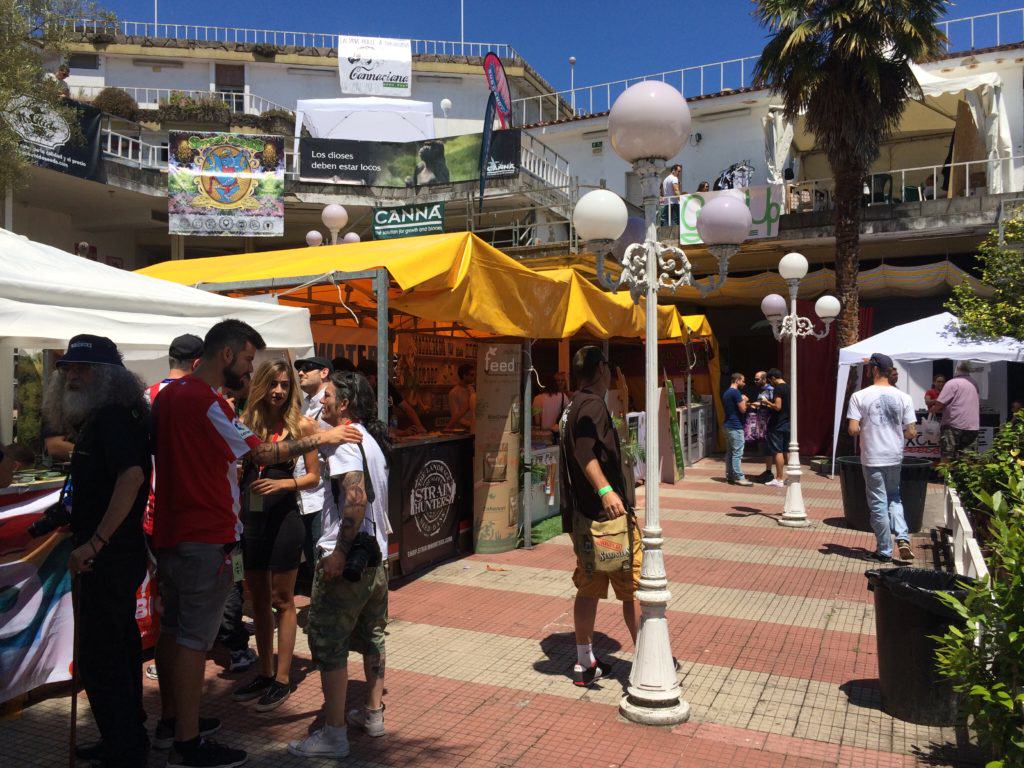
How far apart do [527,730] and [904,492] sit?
6.55m

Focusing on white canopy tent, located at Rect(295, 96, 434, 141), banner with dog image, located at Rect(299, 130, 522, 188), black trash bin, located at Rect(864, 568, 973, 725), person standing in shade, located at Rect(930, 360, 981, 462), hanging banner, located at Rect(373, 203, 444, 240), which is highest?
white canopy tent, located at Rect(295, 96, 434, 141)

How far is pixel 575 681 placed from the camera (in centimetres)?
464

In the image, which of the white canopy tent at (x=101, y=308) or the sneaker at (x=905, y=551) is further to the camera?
the sneaker at (x=905, y=551)

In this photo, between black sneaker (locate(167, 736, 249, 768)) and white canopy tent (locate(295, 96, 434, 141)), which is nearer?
black sneaker (locate(167, 736, 249, 768))

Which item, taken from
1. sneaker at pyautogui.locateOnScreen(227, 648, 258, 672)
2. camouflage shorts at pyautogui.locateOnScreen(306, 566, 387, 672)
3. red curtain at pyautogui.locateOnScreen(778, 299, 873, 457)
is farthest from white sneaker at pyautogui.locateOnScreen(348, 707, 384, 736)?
red curtain at pyautogui.locateOnScreen(778, 299, 873, 457)

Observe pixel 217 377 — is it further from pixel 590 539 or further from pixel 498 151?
pixel 498 151

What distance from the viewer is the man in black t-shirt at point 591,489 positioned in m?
4.43

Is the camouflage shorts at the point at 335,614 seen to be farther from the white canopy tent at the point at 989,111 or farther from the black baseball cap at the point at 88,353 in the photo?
the white canopy tent at the point at 989,111

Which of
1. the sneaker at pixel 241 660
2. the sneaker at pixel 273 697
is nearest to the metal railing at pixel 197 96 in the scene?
the sneaker at pixel 241 660

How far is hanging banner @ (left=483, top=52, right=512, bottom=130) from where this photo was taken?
74.4 feet

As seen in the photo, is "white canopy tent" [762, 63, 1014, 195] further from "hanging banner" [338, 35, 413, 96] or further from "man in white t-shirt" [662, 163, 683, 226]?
"hanging banner" [338, 35, 413, 96]

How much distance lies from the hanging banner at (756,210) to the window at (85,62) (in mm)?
31794

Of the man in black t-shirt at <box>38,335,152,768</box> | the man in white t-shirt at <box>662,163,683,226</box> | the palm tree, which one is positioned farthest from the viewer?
the man in white t-shirt at <box>662,163,683,226</box>

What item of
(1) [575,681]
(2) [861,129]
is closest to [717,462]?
(2) [861,129]
